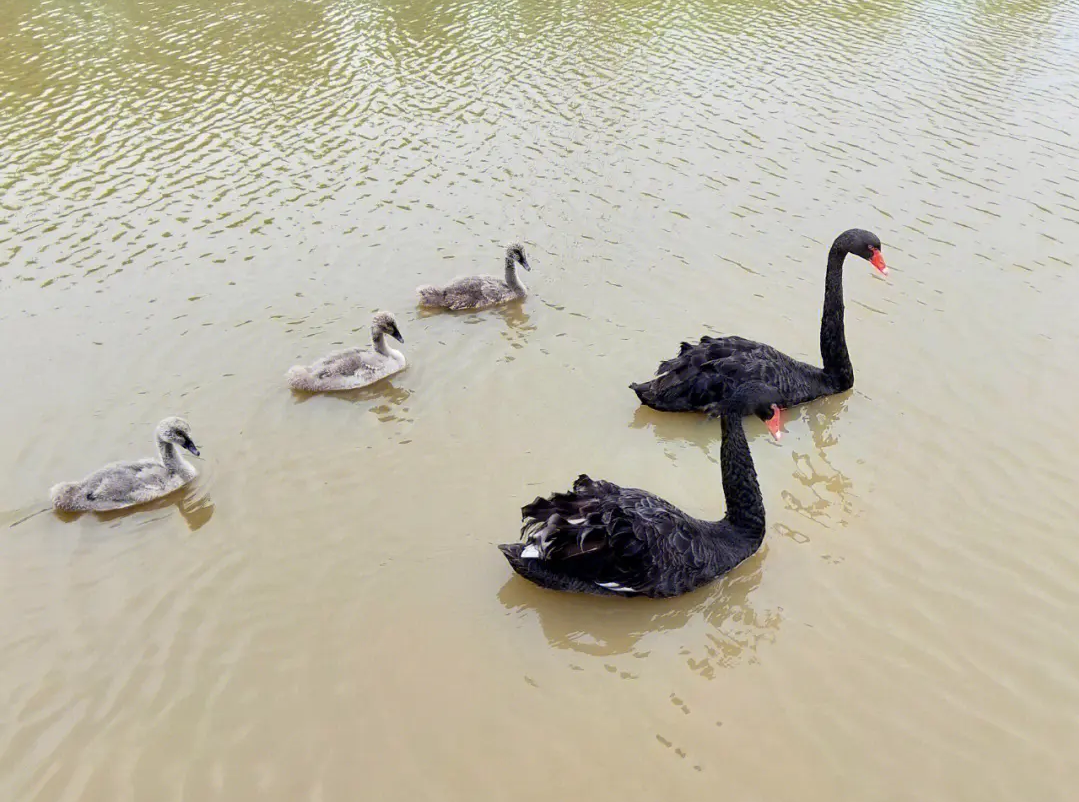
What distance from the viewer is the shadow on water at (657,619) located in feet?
15.7

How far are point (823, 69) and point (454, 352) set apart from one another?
29.8ft

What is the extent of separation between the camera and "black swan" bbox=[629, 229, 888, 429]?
6477 mm

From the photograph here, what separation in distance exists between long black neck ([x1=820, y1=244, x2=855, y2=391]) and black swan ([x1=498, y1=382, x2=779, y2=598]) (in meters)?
1.99

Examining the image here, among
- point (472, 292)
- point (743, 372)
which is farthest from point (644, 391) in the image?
point (472, 292)

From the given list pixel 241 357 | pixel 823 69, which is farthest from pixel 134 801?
pixel 823 69

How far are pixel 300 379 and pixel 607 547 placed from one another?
3196mm

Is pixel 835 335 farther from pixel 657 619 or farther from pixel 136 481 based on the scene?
pixel 136 481

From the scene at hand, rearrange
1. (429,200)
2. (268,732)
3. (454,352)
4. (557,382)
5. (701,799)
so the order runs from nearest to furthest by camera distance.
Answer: (701,799), (268,732), (557,382), (454,352), (429,200)

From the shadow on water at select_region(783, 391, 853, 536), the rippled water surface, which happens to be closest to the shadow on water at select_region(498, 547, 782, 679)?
the rippled water surface

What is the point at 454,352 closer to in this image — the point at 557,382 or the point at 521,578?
the point at 557,382

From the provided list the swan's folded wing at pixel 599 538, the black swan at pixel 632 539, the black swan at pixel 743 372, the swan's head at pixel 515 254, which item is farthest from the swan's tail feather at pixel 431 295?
the swan's folded wing at pixel 599 538

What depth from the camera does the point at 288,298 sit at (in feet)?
27.1

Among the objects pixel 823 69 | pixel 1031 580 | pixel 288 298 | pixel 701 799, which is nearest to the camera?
pixel 701 799

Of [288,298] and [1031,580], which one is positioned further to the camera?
[288,298]
